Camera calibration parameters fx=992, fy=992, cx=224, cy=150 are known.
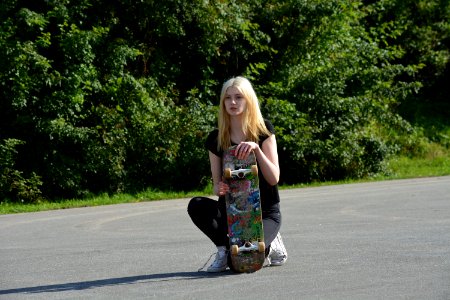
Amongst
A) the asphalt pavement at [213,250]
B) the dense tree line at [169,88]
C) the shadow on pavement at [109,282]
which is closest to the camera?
the asphalt pavement at [213,250]

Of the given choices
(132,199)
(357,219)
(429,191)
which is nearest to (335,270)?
(357,219)

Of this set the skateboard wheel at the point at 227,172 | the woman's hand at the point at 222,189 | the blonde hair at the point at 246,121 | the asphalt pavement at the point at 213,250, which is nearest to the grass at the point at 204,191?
the asphalt pavement at the point at 213,250

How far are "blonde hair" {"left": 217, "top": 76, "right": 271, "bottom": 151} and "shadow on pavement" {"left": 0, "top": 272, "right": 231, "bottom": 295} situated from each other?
1.04 m

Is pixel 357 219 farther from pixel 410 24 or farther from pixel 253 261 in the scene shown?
pixel 410 24

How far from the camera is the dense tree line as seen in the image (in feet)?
58.2

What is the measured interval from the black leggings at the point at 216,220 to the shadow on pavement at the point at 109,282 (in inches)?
13.1

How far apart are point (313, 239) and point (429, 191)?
22.5 ft

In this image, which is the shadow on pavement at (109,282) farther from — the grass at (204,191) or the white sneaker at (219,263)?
the grass at (204,191)

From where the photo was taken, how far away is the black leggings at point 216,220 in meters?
7.87

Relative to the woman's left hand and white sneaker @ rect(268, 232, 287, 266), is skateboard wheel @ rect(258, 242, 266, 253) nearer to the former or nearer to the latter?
white sneaker @ rect(268, 232, 287, 266)

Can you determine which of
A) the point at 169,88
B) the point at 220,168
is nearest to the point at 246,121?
the point at 220,168

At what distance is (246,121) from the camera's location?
7.92 metres

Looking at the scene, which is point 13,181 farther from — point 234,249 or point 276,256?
point 234,249

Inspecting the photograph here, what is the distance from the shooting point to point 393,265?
7820mm
